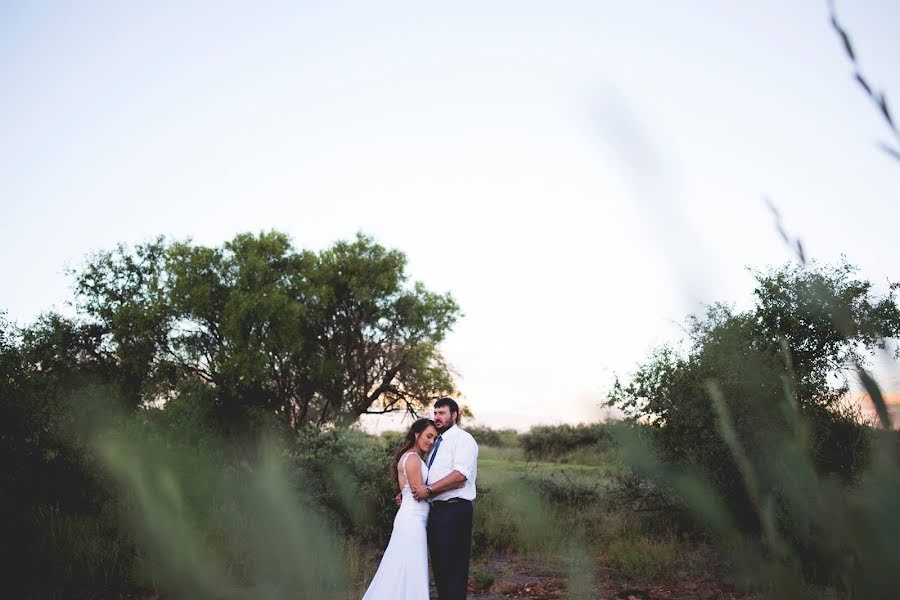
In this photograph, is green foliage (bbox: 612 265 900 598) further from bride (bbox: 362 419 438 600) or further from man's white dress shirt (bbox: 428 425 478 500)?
bride (bbox: 362 419 438 600)

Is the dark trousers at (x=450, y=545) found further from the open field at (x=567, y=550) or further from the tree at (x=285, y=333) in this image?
the tree at (x=285, y=333)

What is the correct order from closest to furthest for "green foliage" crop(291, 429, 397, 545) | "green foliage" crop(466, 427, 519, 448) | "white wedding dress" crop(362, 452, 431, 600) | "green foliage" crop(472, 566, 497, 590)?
1. "white wedding dress" crop(362, 452, 431, 600)
2. "green foliage" crop(472, 566, 497, 590)
3. "green foliage" crop(291, 429, 397, 545)
4. "green foliage" crop(466, 427, 519, 448)

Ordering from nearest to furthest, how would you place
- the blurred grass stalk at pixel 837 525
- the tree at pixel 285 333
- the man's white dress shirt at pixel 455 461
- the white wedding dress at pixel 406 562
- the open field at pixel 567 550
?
1. the blurred grass stalk at pixel 837 525
2. the white wedding dress at pixel 406 562
3. the man's white dress shirt at pixel 455 461
4. the open field at pixel 567 550
5. the tree at pixel 285 333

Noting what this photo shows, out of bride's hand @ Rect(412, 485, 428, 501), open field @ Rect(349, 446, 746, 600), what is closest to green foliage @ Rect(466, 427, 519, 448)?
open field @ Rect(349, 446, 746, 600)

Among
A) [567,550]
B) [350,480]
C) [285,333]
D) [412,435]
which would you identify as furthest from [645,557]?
[285,333]

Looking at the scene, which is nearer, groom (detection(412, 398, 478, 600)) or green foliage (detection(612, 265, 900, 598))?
green foliage (detection(612, 265, 900, 598))

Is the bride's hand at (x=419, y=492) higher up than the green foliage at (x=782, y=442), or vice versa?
the green foliage at (x=782, y=442)

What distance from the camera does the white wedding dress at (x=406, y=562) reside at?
6145 millimetres

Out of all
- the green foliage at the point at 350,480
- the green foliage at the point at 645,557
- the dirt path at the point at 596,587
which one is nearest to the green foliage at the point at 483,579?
the dirt path at the point at 596,587

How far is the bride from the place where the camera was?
6.15 metres

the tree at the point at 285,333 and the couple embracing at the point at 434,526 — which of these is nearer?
the couple embracing at the point at 434,526

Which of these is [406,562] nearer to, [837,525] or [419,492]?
[419,492]

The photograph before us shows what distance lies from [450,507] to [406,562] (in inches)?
26.1

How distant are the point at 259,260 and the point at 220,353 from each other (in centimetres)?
408
